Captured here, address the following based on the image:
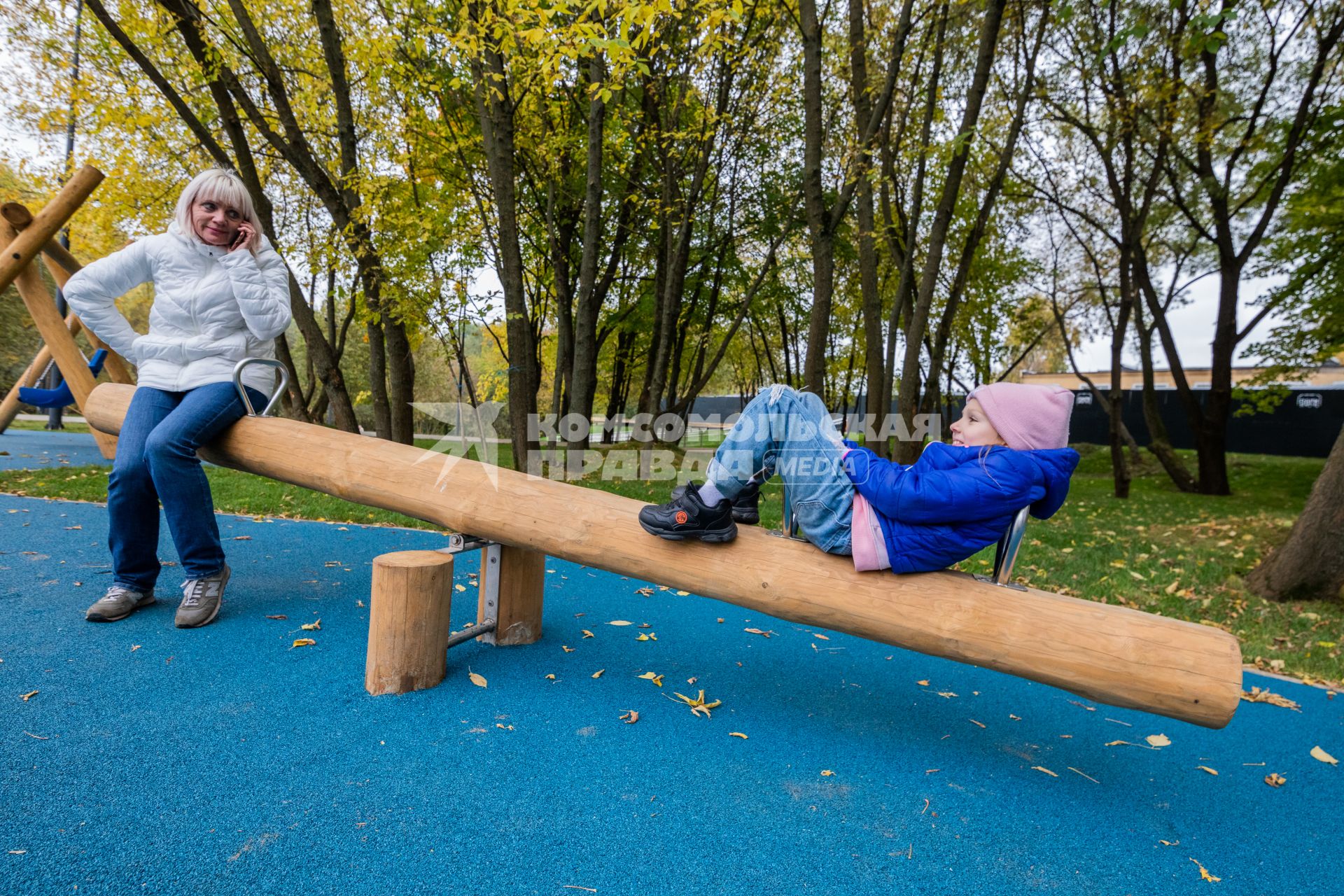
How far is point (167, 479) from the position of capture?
10.5 feet

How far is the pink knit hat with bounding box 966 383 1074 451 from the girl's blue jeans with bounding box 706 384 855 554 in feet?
1.75

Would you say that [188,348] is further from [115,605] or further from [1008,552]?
[1008,552]

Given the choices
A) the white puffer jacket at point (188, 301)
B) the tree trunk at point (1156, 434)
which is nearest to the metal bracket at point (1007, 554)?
the white puffer jacket at point (188, 301)

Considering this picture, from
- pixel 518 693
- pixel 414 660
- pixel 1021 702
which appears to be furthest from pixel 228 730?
pixel 1021 702

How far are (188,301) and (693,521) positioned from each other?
2.74 meters

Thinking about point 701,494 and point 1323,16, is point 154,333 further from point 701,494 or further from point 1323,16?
point 1323,16

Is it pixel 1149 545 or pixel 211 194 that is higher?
pixel 211 194

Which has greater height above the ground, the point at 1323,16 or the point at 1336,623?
the point at 1323,16

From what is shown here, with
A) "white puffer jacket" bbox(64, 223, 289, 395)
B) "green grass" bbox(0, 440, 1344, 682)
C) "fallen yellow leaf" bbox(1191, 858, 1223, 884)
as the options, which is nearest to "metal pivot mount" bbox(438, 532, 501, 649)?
"white puffer jacket" bbox(64, 223, 289, 395)

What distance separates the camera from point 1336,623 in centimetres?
460

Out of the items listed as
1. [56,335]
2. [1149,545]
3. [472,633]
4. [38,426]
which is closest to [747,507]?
[472,633]

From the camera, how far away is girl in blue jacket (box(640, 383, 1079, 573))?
2338 millimetres

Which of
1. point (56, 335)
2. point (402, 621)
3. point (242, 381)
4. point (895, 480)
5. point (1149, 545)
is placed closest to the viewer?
point (895, 480)

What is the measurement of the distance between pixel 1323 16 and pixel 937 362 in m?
6.95
